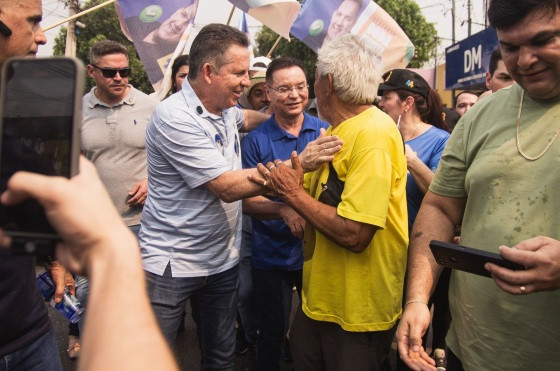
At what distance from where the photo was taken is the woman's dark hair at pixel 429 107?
3.70m

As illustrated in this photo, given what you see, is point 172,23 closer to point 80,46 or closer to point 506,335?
point 506,335

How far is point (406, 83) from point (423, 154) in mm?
613

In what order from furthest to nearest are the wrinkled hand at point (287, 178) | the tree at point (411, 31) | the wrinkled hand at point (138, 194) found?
the tree at point (411, 31), the wrinkled hand at point (138, 194), the wrinkled hand at point (287, 178)

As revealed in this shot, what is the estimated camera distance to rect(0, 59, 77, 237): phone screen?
2.67 ft

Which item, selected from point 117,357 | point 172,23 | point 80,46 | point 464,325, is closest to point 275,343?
point 464,325

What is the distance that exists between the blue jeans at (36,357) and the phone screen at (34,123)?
1098mm

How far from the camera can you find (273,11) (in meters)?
4.84

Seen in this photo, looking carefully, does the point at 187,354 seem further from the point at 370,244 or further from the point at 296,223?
the point at 370,244

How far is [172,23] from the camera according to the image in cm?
516

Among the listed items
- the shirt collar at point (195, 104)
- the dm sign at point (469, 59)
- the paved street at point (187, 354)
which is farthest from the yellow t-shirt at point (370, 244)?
the dm sign at point (469, 59)

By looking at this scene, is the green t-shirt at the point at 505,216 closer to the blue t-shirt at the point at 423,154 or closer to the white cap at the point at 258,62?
the blue t-shirt at the point at 423,154

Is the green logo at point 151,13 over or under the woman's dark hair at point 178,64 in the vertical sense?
over

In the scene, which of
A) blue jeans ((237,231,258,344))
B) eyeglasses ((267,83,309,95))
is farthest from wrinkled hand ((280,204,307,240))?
blue jeans ((237,231,258,344))

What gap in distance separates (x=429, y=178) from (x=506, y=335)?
155cm
